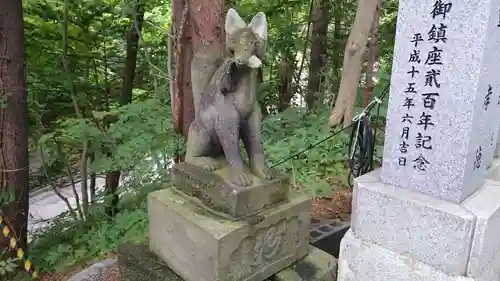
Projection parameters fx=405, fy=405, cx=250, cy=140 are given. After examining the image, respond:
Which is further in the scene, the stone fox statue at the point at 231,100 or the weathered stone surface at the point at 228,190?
the weathered stone surface at the point at 228,190

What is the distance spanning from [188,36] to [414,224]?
290 centimetres

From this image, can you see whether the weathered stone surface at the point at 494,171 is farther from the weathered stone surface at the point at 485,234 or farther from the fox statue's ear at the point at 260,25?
the fox statue's ear at the point at 260,25

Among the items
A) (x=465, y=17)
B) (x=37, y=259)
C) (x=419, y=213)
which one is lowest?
(x=37, y=259)

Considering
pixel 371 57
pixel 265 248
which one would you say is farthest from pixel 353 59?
pixel 265 248

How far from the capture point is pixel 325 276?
9.21 feet

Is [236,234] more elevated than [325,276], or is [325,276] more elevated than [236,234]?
[236,234]

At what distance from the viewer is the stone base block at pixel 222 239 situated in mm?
2410

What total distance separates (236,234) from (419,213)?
1.07 metres

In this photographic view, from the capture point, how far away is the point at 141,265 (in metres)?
2.86

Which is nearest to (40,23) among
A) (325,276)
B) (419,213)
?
(325,276)

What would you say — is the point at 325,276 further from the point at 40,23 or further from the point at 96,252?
the point at 40,23

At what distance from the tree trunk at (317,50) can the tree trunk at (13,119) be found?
14.5 ft

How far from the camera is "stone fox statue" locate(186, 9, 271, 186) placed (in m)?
2.36

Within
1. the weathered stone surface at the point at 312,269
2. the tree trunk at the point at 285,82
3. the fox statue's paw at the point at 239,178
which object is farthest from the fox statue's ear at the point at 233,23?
the tree trunk at the point at 285,82
